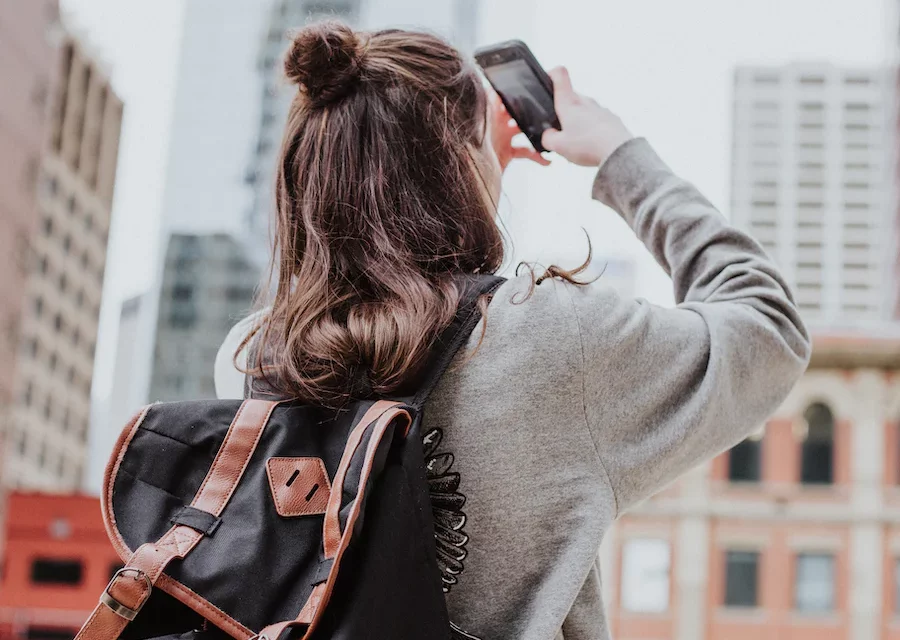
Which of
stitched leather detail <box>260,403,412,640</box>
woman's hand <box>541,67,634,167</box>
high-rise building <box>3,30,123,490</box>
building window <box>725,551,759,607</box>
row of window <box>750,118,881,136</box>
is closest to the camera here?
stitched leather detail <box>260,403,412,640</box>

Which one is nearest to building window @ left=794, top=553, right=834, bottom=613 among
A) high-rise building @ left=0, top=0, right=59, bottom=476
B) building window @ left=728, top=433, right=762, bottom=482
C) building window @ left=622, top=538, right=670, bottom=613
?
building window @ left=728, top=433, right=762, bottom=482

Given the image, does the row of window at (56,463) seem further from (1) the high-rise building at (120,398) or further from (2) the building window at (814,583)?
(2) the building window at (814,583)

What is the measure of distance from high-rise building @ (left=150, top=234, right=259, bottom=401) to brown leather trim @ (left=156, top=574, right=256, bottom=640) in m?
9.16

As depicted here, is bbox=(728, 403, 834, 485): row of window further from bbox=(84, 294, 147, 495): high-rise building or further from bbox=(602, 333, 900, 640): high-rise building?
bbox=(84, 294, 147, 495): high-rise building

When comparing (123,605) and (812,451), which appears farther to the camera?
(812,451)

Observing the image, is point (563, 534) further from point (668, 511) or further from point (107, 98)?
point (107, 98)

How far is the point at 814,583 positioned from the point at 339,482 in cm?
1142

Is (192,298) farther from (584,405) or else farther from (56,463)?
(56,463)

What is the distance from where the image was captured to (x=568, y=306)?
1.91ft

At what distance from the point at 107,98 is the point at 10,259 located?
12.0 m

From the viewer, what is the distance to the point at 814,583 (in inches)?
428

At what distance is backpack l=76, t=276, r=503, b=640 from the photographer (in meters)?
0.51

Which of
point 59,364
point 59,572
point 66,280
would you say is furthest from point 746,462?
point 66,280

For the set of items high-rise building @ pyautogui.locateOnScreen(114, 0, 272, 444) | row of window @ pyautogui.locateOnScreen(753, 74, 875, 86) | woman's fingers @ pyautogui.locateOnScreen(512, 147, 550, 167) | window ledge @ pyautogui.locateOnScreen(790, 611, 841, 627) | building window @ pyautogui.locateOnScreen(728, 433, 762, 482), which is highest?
row of window @ pyautogui.locateOnScreen(753, 74, 875, 86)
